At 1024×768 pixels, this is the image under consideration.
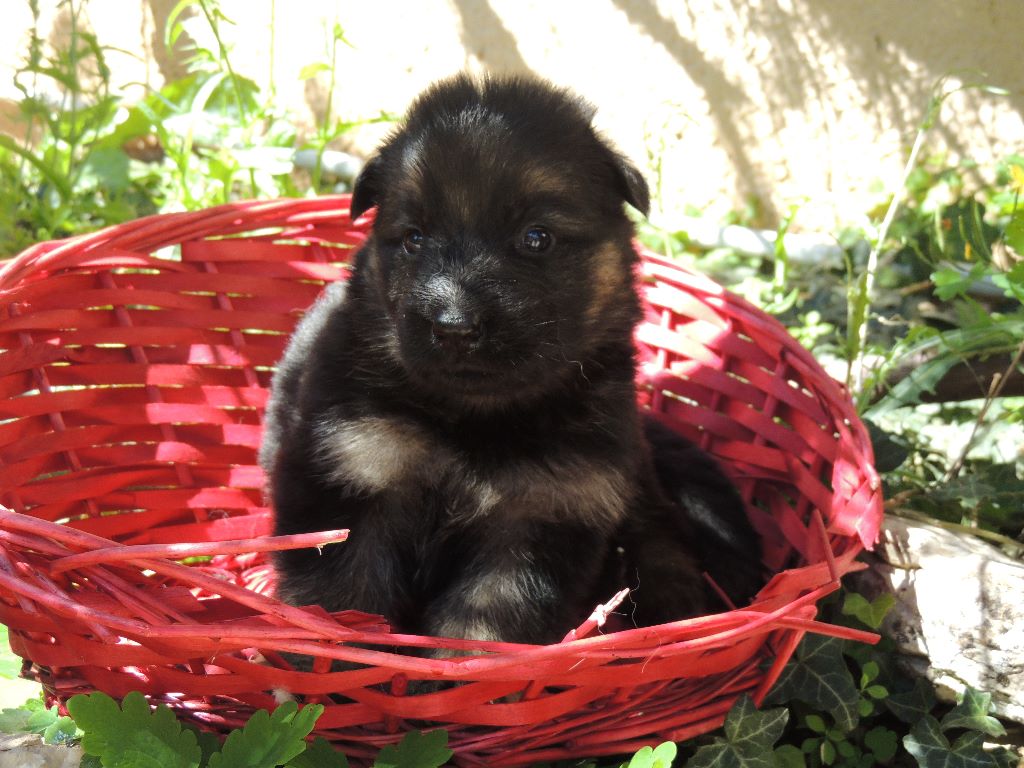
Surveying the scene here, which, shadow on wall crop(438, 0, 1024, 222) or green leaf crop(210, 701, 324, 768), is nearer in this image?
green leaf crop(210, 701, 324, 768)

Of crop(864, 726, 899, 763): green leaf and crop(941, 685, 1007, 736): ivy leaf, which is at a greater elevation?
crop(941, 685, 1007, 736): ivy leaf

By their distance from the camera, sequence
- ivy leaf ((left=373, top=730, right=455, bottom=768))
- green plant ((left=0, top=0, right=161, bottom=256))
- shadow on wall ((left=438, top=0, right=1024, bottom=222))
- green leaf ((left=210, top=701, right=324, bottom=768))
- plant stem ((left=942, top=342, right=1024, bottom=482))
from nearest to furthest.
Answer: green leaf ((left=210, top=701, right=324, bottom=768)) < ivy leaf ((left=373, top=730, right=455, bottom=768)) < plant stem ((left=942, top=342, right=1024, bottom=482)) < green plant ((left=0, top=0, right=161, bottom=256)) < shadow on wall ((left=438, top=0, right=1024, bottom=222))

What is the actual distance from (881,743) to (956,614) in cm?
37

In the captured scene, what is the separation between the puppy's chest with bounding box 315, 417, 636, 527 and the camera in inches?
95.0

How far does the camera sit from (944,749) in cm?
255

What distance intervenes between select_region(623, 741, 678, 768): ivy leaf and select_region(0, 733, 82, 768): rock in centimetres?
108

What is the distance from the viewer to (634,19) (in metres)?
5.29

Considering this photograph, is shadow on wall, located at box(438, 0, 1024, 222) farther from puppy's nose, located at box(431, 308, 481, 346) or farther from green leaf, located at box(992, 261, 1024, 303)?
puppy's nose, located at box(431, 308, 481, 346)

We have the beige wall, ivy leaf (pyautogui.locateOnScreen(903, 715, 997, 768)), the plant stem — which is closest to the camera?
ivy leaf (pyautogui.locateOnScreen(903, 715, 997, 768))

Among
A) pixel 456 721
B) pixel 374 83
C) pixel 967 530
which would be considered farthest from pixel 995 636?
pixel 374 83

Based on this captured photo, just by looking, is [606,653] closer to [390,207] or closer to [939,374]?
[390,207]

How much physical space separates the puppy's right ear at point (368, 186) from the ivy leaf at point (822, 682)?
4.91ft

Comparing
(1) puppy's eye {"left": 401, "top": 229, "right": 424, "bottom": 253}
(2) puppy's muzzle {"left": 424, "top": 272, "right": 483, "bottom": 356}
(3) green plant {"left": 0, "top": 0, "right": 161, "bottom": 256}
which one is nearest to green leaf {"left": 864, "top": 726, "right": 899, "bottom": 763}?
(2) puppy's muzzle {"left": 424, "top": 272, "right": 483, "bottom": 356}

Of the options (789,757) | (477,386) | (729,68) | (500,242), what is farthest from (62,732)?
(729,68)
